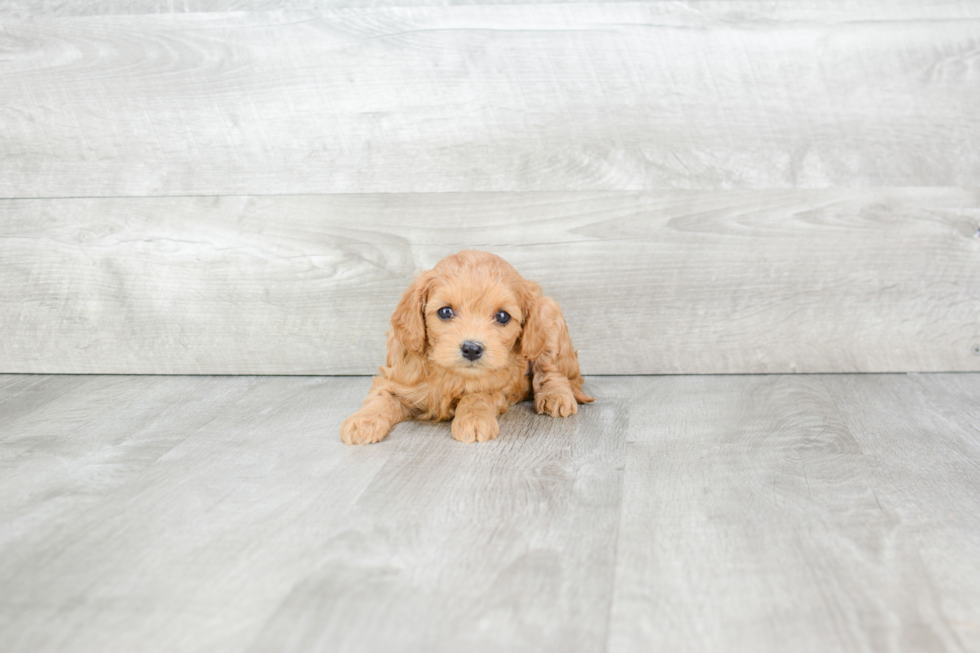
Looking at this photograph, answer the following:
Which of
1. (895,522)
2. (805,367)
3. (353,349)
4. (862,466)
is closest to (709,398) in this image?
(805,367)

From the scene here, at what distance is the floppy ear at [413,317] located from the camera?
188 centimetres

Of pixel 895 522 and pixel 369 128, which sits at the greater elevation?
pixel 369 128

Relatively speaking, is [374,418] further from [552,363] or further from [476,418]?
[552,363]

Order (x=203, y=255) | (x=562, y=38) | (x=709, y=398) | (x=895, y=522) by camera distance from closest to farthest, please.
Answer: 1. (x=895, y=522)
2. (x=709, y=398)
3. (x=562, y=38)
4. (x=203, y=255)

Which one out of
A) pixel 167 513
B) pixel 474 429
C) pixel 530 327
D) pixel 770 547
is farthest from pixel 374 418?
pixel 770 547

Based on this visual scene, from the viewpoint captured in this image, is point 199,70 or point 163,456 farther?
point 199,70

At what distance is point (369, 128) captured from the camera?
2.41 meters

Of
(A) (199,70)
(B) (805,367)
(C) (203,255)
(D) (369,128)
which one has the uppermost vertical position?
(A) (199,70)

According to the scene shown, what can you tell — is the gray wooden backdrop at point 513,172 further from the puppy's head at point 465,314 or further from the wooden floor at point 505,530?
the puppy's head at point 465,314

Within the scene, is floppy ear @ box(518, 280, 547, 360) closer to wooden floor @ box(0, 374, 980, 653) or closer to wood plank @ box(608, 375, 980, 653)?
wooden floor @ box(0, 374, 980, 653)

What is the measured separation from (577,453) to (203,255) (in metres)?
1.35

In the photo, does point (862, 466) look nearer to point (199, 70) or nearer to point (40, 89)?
point (199, 70)

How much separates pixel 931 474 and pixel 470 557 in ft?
3.04

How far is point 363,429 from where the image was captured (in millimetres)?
1833
